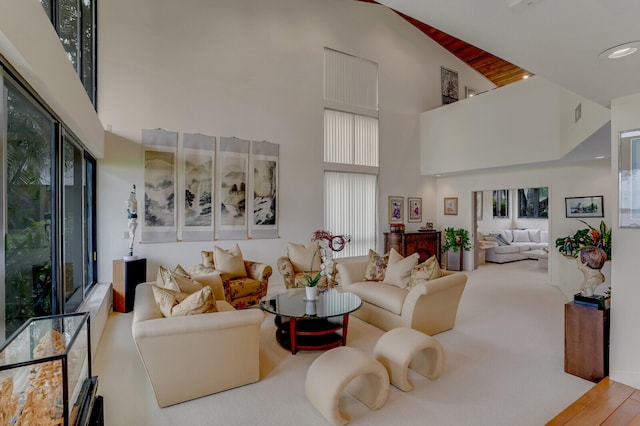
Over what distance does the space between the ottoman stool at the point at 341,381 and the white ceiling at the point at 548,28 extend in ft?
7.65

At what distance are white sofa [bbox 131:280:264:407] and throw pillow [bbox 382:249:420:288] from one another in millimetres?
2361

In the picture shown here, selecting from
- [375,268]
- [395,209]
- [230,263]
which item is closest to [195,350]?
[230,263]

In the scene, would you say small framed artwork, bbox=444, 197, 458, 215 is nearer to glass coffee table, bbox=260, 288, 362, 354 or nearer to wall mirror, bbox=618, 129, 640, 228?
glass coffee table, bbox=260, 288, 362, 354

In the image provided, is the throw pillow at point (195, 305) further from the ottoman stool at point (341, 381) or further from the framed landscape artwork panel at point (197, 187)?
the framed landscape artwork panel at point (197, 187)

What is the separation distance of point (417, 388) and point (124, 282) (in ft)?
14.4

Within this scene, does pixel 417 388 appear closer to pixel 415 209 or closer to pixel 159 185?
pixel 159 185

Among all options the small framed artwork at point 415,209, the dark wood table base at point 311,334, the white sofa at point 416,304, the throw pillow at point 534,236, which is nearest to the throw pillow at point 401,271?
the white sofa at point 416,304

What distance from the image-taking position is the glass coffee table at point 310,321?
3.41 metres

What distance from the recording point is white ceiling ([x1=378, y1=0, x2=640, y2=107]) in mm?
1615

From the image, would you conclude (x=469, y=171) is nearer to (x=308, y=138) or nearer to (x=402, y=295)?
(x=308, y=138)

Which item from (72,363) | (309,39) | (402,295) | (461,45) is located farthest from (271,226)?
(461,45)

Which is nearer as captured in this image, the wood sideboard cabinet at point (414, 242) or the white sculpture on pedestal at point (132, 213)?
the white sculpture on pedestal at point (132, 213)

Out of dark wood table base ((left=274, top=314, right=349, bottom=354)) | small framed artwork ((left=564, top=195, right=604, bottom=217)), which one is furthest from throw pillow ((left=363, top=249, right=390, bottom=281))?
small framed artwork ((left=564, top=195, right=604, bottom=217))

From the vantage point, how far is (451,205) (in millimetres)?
9070
